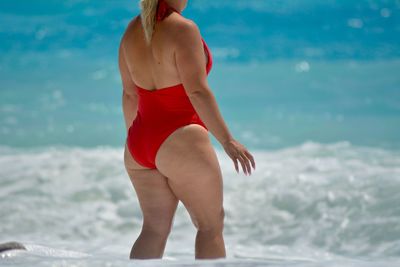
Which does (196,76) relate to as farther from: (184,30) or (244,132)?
(244,132)

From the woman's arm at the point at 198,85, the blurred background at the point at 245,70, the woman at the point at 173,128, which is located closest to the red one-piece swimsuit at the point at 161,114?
the woman at the point at 173,128

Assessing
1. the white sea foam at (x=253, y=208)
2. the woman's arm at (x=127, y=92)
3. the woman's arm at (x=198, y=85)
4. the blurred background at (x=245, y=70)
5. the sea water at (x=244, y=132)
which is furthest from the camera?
the blurred background at (x=245, y=70)

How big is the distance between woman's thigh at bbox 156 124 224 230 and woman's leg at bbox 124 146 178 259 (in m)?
0.10

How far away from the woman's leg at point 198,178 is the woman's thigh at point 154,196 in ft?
0.22

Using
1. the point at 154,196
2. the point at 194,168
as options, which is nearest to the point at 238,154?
the point at 194,168

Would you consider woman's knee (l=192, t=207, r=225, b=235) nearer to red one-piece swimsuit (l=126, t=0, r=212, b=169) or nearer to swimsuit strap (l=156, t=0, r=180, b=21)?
red one-piece swimsuit (l=126, t=0, r=212, b=169)

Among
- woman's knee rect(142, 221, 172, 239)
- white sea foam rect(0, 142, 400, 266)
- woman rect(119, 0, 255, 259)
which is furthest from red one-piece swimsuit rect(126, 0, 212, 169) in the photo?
white sea foam rect(0, 142, 400, 266)

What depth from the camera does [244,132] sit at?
34.9ft

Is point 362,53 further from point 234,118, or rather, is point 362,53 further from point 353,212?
point 353,212

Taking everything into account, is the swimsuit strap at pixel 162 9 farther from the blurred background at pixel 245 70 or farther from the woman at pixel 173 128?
the blurred background at pixel 245 70

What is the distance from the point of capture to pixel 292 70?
14703 mm

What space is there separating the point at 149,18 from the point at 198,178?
608 mm

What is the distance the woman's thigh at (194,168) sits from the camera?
2.90 m

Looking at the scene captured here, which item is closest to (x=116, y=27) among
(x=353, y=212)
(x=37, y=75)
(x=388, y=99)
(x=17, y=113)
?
(x=37, y=75)
